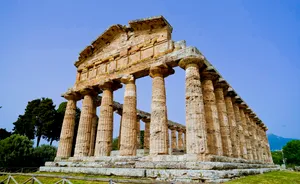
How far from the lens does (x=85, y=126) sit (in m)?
17.2

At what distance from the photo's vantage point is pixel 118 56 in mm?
17641

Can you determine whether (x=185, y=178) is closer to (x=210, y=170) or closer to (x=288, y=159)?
(x=210, y=170)

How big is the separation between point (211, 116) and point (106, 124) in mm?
8023

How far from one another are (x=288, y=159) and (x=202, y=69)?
207ft

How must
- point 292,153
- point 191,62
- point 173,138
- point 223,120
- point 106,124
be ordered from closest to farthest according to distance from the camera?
point 191,62 < point 223,120 < point 106,124 < point 173,138 < point 292,153

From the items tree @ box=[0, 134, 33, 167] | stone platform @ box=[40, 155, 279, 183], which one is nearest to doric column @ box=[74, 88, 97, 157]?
stone platform @ box=[40, 155, 279, 183]

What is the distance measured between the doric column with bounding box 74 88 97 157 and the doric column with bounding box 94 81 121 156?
180cm

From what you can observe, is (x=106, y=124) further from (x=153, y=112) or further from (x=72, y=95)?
(x=72, y=95)

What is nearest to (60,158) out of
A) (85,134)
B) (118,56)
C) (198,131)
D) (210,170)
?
(85,134)

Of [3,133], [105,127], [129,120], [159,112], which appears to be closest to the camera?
[159,112]

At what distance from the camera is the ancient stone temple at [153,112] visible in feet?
34.7

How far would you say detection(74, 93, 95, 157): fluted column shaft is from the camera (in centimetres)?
1650

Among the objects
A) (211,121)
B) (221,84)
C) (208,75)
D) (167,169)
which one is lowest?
(167,169)

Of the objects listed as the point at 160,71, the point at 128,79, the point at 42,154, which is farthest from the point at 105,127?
the point at 42,154
